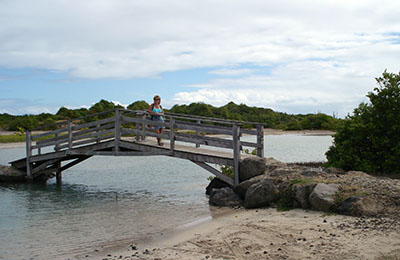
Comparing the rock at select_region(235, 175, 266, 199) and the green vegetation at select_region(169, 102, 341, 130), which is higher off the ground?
the green vegetation at select_region(169, 102, 341, 130)

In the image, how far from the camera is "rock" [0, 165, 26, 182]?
19.0 metres

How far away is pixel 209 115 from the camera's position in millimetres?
72438

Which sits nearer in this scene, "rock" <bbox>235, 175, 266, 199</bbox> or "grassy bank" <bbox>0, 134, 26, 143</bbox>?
"rock" <bbox>235, 175, 266, 199</bbox>

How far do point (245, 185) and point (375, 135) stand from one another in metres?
6.08

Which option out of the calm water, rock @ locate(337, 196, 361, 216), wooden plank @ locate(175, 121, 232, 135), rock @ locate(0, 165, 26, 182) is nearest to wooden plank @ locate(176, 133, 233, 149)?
wooden plank @ locate(175, 121, 232, 135)

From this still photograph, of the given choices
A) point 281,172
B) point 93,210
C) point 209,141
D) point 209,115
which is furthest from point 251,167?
point 209,115

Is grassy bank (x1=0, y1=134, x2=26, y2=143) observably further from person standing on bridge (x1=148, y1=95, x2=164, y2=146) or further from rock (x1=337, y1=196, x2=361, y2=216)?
rock (x1=337, y1=196, x2=361, y2=216)

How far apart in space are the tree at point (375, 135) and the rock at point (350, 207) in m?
5.96

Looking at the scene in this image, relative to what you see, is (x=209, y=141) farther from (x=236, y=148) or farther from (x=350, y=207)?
(x=350, y=207)

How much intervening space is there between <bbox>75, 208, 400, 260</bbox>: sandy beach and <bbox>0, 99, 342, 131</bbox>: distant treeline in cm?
4214

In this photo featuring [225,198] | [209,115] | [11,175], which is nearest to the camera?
[225,198]

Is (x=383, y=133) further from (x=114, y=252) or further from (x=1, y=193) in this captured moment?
(x=1, y=193)

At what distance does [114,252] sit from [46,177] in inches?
519

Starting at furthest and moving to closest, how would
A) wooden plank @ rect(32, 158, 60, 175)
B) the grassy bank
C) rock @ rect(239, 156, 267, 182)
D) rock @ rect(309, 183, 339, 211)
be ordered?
the grassy bank, wooden plank @ rect(32, 158, 60, 175), rock @ rect(239, 156, 267, 182), rock @ rect(309, 183, 339, 211)
